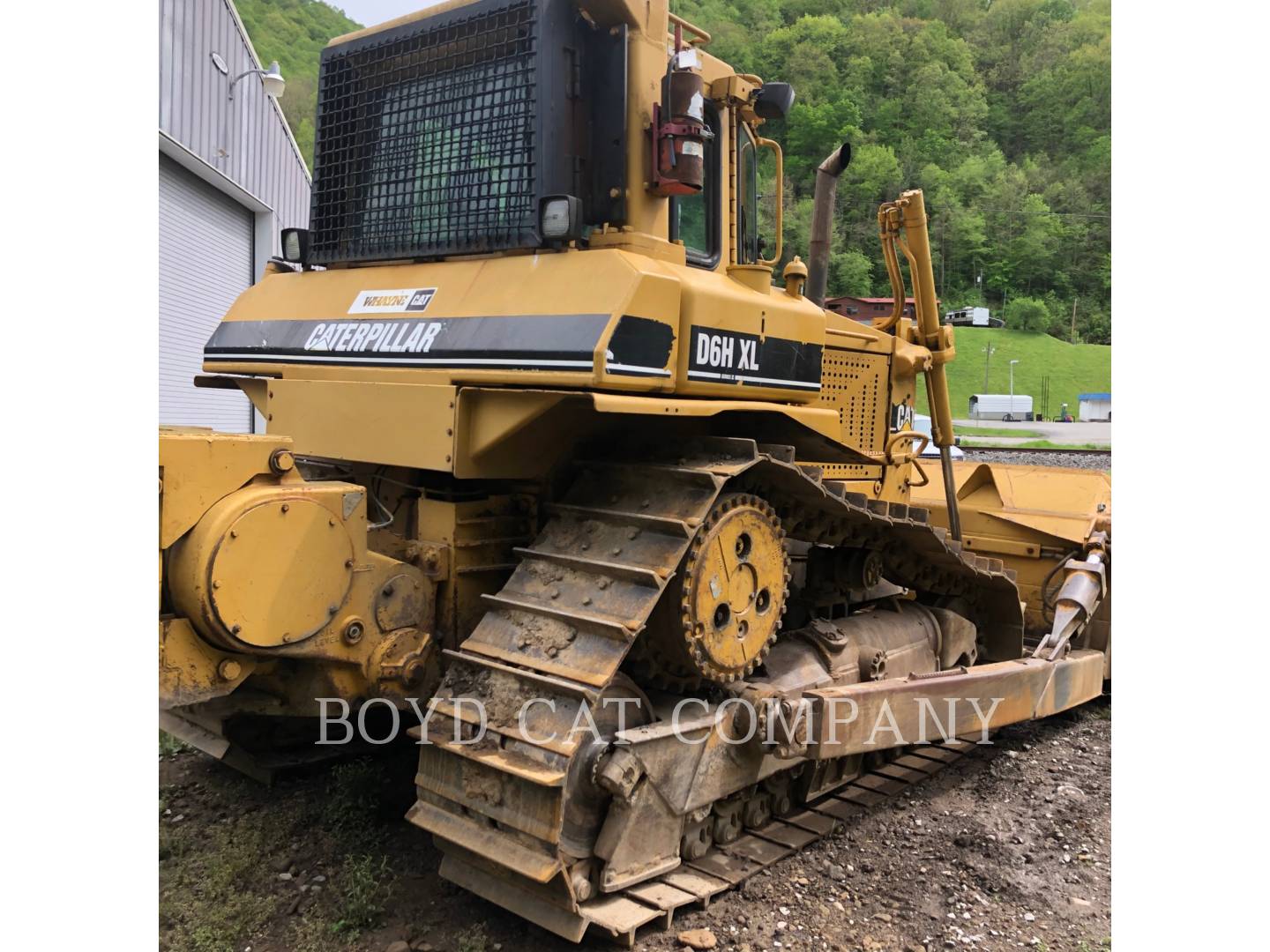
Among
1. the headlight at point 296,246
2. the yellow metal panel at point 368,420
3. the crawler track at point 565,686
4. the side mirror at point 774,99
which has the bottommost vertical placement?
the crawler track at point 565,686

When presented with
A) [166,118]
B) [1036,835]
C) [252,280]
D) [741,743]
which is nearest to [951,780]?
[1036,835]

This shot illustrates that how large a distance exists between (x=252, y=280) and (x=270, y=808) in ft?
28.4

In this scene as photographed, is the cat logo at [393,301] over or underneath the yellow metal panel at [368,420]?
over

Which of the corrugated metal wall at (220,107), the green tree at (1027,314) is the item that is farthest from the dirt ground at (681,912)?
the green tree at (1027,314)

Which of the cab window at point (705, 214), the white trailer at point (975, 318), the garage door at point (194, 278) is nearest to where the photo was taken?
the cab window at point (705, 214)

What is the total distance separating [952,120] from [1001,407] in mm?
15808

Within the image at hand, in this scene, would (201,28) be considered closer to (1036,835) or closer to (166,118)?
(166,118)

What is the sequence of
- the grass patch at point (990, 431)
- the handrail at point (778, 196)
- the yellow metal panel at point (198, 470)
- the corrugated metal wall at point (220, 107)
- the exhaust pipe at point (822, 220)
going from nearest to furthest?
the yellow metal panel at point (198, 470) < the handrail at point (778, 196) < the exhaust pipe at point (822, 220) < the corrugated metal wall at point (220, 107) < the grass patch at point (990, 431)

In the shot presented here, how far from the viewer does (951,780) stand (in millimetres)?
5152

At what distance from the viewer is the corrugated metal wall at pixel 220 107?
31.2 feet

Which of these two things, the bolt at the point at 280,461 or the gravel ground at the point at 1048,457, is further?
the gravel ground at the point at 1048,457

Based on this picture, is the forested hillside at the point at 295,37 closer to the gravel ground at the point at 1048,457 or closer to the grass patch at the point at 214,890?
the grass patch at the point at 214,890

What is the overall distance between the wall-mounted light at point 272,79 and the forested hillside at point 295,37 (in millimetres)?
96

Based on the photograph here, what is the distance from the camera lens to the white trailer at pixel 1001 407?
119 feet
